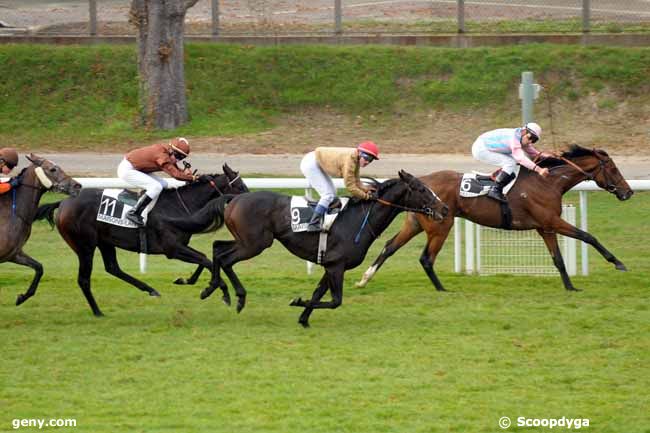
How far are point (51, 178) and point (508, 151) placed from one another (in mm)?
4693

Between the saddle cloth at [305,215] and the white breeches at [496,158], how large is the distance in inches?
101

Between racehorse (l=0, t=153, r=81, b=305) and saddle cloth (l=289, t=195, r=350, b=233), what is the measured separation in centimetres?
196

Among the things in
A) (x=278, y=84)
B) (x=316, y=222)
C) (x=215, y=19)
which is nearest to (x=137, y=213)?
(x=316, y=222)

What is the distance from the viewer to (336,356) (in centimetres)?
888

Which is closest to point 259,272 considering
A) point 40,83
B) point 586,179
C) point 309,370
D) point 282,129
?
point 586,179

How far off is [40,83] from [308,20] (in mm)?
5434

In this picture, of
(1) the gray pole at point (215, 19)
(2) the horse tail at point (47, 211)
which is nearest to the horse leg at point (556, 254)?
(2) the horse tail at point (47, 211)

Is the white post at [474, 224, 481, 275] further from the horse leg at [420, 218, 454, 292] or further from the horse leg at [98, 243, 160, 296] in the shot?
the horse leg at [98, 243, 160, 296]

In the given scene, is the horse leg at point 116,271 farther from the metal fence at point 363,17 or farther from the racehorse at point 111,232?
the metal fence at point 363,17

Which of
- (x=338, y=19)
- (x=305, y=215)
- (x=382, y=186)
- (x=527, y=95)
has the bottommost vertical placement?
(x=305, y=215)

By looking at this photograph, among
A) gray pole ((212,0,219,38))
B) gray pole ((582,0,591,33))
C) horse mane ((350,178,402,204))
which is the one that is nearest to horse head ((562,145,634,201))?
horse mane ((350,178,402,204))

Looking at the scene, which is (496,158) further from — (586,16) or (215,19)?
(215,19)
